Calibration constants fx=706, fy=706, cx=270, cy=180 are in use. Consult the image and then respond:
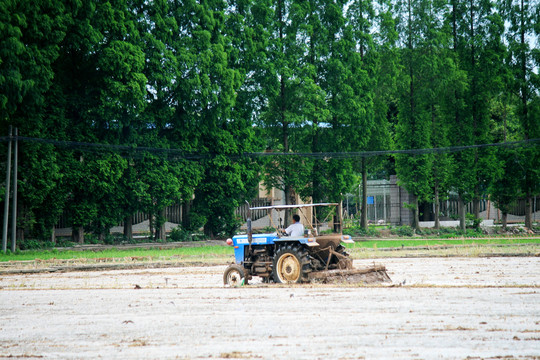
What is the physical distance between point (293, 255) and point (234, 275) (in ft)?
6.40

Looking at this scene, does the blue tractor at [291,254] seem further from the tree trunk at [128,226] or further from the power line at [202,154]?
the tree trunk at [128,226]

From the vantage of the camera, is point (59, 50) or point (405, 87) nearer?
point (59, 50)

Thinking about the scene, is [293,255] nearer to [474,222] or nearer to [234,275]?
[234,275]

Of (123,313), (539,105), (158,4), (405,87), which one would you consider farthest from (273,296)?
(539,105)

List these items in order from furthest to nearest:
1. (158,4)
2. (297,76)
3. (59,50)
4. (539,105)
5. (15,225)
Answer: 1. (539,105)
2. (297,76)
3. (158,4)
4. (59,50)
5. (15,225)

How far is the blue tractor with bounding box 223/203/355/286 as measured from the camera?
1798 centimetres

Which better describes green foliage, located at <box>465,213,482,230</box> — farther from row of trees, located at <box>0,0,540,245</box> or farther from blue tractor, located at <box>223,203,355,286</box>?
blue tractor, located at <box>223,203,355,286</box>

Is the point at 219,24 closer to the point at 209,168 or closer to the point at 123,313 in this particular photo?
the point at 209,168

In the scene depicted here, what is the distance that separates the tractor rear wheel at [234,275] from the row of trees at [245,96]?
19379 millimetres

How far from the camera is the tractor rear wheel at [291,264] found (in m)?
17.8

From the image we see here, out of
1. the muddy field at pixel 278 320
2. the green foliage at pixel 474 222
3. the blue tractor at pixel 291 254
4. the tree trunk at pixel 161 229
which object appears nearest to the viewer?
the muddy field at pixel 278 320

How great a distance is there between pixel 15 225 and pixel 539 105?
123ft

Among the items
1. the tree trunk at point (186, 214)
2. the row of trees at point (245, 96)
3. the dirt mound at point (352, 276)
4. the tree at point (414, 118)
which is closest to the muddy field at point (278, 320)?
the dirt mound at point (352, 276)

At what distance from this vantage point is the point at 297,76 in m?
49.1
